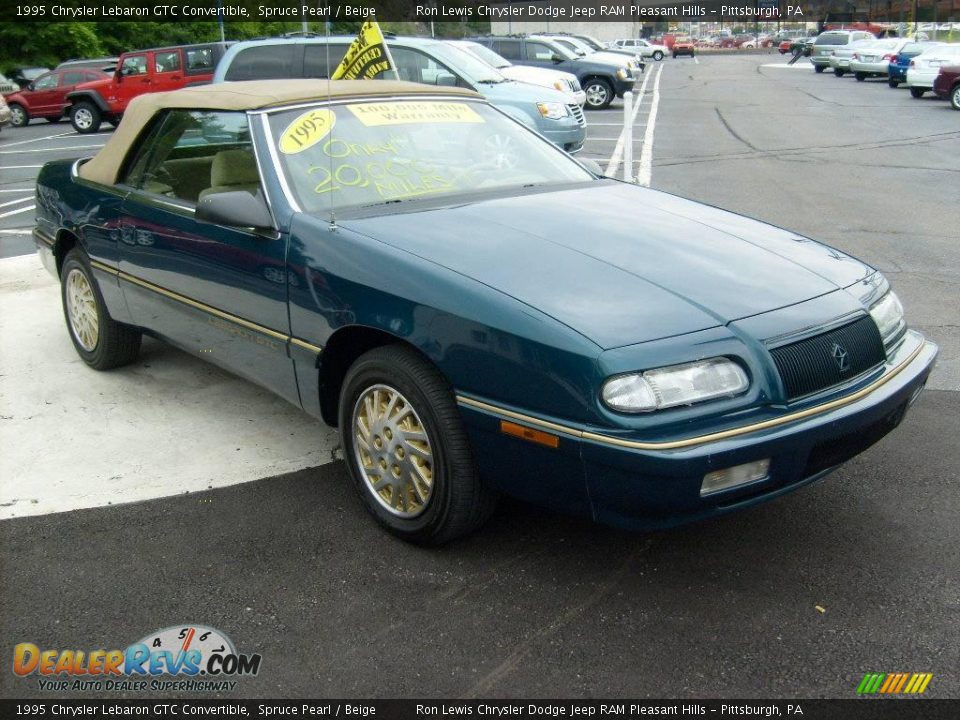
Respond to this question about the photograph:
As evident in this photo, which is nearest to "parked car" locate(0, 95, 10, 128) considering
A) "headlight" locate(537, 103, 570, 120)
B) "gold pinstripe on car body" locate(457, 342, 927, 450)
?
"headlight" locate(537, 103, 570, 120)

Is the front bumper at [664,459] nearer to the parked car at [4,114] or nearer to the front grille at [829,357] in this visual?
the front grille at [829,357]

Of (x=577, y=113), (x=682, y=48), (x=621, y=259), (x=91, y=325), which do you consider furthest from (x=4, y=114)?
(x=682, y=48)

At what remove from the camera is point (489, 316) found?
2957mm

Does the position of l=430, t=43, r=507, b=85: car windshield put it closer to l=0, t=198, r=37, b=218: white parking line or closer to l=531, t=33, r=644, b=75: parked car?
l=0, t=198, r=37, b=218: white parking line

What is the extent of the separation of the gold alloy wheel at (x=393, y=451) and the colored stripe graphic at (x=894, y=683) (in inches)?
56.5

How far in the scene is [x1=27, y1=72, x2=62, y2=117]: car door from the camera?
85.5ft

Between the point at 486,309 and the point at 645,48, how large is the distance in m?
69.6

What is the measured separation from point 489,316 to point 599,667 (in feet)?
3.51

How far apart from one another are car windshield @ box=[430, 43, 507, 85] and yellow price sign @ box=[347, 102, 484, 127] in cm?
911

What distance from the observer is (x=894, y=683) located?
103 inches

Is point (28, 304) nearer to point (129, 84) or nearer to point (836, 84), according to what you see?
point (129, 84)

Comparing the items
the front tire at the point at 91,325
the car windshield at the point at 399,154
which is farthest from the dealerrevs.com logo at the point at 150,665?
the front tire at the point at 91,325

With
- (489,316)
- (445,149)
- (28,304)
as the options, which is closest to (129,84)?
(28,304)

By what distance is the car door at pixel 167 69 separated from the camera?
74.2 ft
